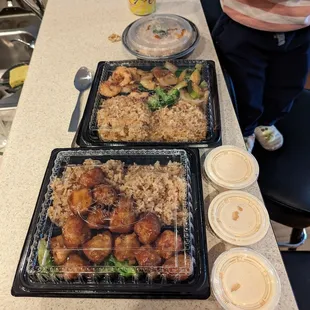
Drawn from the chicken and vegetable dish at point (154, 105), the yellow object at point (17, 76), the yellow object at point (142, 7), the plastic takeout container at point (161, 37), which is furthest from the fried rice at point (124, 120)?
the yellow object at point (17, 76)

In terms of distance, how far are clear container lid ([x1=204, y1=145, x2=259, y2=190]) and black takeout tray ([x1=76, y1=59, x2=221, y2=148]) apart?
48mm

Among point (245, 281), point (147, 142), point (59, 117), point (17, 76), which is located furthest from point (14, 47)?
point (245, 281)

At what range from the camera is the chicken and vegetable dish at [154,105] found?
0.91m

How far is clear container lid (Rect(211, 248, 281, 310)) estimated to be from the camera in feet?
1.98

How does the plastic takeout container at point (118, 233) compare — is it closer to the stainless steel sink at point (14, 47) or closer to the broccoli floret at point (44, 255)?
the broccoli floret at point (44, 255)

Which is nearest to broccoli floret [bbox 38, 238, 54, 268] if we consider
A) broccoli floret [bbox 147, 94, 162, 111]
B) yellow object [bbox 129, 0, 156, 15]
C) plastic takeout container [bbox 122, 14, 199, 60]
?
broccoli floret [bbox 147, 94, 162, 111]

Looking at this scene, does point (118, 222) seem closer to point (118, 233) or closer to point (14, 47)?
point (118, 233)

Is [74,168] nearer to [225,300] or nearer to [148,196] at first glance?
[148,196]

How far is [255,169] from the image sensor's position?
801mm

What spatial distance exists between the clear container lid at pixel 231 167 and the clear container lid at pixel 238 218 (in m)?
0.04

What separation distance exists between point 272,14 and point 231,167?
56 centimetres

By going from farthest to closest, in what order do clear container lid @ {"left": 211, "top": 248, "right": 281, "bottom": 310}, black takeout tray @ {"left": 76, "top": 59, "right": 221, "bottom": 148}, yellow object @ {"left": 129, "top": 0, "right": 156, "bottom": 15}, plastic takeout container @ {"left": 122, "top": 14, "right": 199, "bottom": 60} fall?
yellow object @ {"left": 129, "top": 0, "right": 156, "bottom": 15} → plastic takeout container @ {"left": 122, "top": 14, "right": 199, "bottom": 60} → black takeout tray @ {"left": 76, "top": 59, "right": 221, "bottom": 148} → clear container lid @ {"left": 211, "top": 248, "right": 281, "bottom": 310}

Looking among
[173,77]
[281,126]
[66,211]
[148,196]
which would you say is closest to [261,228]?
[148,196]

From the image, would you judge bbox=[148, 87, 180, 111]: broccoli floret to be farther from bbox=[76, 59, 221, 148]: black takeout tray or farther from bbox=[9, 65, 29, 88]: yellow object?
bbox=[9, 65, 29, 88]: yellow object
